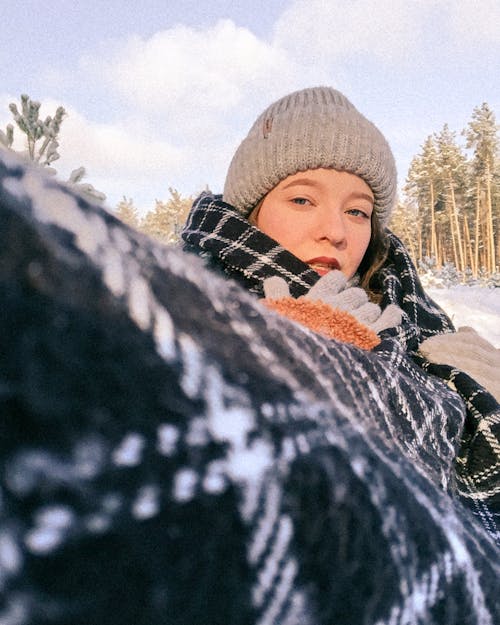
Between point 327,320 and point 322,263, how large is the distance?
2.31 feet

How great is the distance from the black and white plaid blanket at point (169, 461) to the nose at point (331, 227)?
1.44 m

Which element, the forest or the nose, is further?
the forest

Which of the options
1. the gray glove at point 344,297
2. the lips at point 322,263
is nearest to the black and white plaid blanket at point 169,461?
the gray glove at point 344,297

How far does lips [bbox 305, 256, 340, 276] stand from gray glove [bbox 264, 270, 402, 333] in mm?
235

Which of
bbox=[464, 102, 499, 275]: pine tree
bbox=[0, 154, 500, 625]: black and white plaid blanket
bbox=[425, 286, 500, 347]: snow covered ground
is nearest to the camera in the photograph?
bbox=[0, 154, 500, 625]: black and white plaid blanket

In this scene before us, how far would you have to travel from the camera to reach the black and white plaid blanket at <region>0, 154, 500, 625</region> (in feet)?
1.01

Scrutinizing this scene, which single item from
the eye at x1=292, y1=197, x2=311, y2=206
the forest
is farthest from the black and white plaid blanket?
the forest

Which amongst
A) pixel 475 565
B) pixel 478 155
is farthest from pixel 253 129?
pixel 478 155

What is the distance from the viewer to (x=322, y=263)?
6.33ft

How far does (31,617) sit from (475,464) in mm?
1480

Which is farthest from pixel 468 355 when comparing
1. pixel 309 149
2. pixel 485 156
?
pixel 485 156

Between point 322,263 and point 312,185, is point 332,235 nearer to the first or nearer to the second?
point 322,263

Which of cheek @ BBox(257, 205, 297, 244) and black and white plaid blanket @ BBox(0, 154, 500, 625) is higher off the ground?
cheek @ BBox(257, 205, 297, 244)

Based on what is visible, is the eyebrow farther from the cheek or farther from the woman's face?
the cheek
